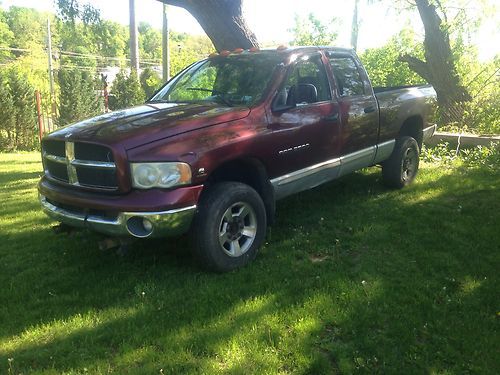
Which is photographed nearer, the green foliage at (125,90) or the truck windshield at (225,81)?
the truck windshield at (225,81)

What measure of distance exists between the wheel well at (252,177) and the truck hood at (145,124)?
438 mm

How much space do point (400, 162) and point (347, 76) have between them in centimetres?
153

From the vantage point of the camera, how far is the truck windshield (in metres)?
4.70

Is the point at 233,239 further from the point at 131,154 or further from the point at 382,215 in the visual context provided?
the point at 382,215

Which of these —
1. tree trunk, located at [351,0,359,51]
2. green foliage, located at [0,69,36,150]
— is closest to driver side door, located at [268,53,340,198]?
green foliage, located at [0,69,36,150]

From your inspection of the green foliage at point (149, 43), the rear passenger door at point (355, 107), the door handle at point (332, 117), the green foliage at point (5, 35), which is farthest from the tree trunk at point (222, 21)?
the green foliage at point (149, 43)

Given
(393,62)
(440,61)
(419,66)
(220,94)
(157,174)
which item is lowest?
(157,174)

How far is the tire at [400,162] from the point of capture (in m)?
6.54

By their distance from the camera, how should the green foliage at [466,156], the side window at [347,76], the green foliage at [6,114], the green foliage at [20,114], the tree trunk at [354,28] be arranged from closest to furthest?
the side window at [347,76] < the green foliage at [466,156] < the green foliage at [6,114] < the green foliage at [20,114] < the tree trunk at [354,28]

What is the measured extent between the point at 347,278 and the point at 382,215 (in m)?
1.84

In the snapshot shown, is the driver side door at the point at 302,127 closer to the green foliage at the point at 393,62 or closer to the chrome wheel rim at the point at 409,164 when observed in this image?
the chrome wheel rim at the point at 409,164

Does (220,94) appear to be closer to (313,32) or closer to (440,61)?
(440,61)

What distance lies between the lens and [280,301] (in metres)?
3.62

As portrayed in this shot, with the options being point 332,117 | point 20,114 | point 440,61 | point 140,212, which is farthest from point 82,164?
A: point 20,114
